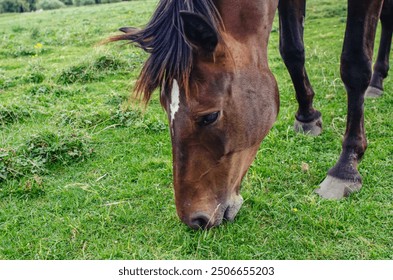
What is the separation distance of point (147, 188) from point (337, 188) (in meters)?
1.44

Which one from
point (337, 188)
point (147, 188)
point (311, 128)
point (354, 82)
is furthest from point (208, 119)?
point (311, 128)

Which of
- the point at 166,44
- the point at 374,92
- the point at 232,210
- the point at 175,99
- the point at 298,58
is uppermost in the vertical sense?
the point at 166,44

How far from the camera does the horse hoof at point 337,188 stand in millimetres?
3000

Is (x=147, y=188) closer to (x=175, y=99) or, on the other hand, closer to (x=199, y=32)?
(x=175, y=99)

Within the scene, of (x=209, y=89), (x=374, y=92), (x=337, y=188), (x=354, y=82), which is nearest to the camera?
(x=209, y=89)

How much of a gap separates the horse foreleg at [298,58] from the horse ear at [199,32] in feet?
6.55

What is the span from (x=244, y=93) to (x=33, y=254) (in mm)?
1648

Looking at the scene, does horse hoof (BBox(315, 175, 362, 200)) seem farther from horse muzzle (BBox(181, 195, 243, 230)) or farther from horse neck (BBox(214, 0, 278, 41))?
horse neck (BBox(214, 0, 278, 41))

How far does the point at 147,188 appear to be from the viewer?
3.24 metres

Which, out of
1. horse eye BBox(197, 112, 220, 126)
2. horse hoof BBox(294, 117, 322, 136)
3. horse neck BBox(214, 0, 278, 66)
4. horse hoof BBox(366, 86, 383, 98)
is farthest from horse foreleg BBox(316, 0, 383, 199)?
horse hoof BBox(366, 86, 383, 98)

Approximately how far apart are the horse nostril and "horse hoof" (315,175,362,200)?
1036 millimetres

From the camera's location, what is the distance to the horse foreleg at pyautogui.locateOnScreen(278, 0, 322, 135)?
3926 millimetres

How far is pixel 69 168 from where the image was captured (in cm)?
365
